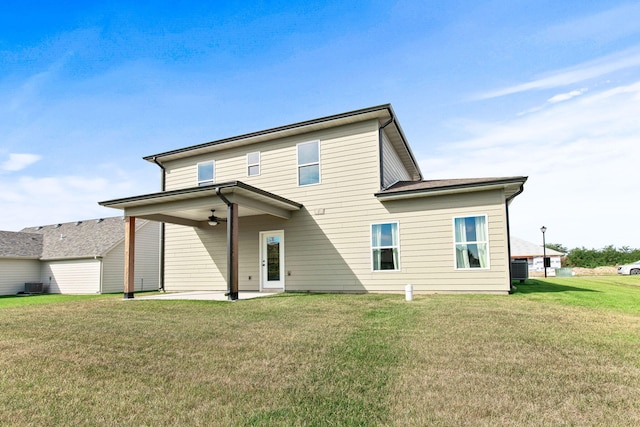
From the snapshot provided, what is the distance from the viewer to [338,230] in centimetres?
1156

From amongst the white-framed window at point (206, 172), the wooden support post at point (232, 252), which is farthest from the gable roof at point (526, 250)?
the wooden support post at point (232, 252)

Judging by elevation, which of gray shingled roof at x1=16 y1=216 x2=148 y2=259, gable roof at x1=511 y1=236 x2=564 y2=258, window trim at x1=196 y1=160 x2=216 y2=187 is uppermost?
window trim at x1=196 y1=160 x2=216 y2=187

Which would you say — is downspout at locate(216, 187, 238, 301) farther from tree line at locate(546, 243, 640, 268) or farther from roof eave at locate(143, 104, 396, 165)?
tree line at locate(546, 243, 640, 268)

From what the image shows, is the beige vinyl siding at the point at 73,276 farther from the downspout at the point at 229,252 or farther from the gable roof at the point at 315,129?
the downspout at the point at 229,252

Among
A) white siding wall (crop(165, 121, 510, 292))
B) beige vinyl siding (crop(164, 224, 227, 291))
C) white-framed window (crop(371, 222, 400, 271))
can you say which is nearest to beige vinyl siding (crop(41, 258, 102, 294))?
beige vinyl siding (crop(164, 224, 227, 291))

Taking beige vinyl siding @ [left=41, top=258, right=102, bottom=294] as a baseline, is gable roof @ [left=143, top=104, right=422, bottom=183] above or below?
above

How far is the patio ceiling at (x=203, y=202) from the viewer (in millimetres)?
9484

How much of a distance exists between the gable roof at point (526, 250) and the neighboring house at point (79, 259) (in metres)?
30.7

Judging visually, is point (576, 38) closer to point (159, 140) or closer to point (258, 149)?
point (258, 149)

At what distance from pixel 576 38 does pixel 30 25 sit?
14027 millimetres

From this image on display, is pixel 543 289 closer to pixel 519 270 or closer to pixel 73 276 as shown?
pixel 519 270

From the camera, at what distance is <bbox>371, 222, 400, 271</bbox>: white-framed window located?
10.8 metres

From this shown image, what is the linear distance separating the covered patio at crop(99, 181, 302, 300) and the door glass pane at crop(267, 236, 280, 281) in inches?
44.3

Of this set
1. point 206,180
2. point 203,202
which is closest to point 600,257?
point 206,180
